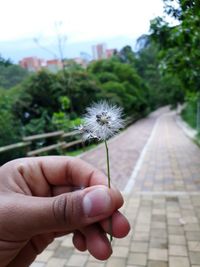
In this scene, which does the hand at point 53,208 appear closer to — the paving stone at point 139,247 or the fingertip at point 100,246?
the fingertip at point 100,246

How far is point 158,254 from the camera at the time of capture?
2.41 meters

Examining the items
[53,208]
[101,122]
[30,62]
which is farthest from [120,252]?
[101,122]

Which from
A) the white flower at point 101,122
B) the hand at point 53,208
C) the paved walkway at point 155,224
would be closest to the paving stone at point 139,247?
the paved walkway at point 155,224

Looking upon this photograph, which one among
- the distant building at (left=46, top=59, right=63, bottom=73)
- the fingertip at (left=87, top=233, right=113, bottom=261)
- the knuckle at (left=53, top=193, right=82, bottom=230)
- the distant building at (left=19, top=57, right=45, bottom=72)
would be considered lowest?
the fingertip at (left=87, top=233, right=113, bottom=261)

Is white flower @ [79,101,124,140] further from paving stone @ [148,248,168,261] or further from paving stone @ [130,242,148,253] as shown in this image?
paving stone @ [130,242,148,253]

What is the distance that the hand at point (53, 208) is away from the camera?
2.55ft

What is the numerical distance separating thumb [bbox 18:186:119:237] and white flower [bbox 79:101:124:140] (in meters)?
0.14

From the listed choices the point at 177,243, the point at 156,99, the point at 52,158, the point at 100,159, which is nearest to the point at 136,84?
the point at 156,99

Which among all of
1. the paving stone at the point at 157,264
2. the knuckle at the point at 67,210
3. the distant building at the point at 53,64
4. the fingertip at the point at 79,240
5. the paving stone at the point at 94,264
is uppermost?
the distant building at the point at 53,64

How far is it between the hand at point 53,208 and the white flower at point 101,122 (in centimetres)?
14

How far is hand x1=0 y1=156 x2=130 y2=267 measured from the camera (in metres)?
0.78

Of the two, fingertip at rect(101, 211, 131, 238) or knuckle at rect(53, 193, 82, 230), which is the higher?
knuckle at rect(53, 193, 82, 230)

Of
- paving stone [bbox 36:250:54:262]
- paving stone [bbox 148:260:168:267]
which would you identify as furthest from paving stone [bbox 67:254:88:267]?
paving stone [bbox 148:260:168:267]

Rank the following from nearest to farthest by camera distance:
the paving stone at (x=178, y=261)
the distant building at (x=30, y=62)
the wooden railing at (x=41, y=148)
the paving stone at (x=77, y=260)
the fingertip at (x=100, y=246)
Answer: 1. the fingertip at (x=100, y=246)
2. the distant building at (x=30, y=62)
3. the paving stone at (x=178, y=261)
4. the paving stone at (x=77, y=260)
5. the wooden railing at (x=41, y=148)
